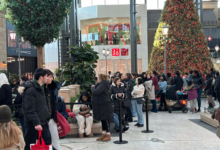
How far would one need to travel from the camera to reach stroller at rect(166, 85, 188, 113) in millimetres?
11891

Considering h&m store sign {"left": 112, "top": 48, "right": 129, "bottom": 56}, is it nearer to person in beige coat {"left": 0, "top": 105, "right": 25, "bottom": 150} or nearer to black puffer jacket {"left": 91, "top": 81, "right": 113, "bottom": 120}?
black puffer jacket {"left": 91, "top": 81, "right": 113, "bottom": 120}

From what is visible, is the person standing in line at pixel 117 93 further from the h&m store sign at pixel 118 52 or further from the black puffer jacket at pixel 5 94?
the h&m store sign at pixel 118 52

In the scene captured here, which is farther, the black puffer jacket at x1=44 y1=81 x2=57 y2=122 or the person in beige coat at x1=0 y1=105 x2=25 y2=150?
the black puffer jacket at x1=44 y1=81 x2=57 y2=122

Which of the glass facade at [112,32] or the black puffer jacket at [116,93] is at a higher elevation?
the glass facade at [112,32]

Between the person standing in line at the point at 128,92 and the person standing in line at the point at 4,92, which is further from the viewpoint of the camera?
the person standing in line at the point at 128,92

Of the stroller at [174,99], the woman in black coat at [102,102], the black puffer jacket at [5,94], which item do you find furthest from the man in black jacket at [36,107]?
the stroller at [174,99]

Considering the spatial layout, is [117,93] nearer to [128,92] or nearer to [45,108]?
[128,92]

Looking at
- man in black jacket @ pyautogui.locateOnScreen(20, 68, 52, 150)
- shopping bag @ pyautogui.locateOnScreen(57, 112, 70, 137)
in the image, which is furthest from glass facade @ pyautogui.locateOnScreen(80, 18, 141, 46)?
man in black jacket @ pyautogui.locateOnScreen(20, 68, 52, 150)

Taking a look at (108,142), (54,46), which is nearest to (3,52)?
(54,46)

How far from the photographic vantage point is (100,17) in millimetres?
33312

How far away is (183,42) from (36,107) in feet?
52.4

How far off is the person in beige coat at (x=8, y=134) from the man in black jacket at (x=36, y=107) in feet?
3.20

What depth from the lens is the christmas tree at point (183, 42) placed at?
1875cm

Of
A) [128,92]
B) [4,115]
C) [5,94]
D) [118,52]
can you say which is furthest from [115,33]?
[4,115]
